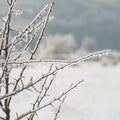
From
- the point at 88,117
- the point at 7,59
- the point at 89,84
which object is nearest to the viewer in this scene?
the point at 7,59

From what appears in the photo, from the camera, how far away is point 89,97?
19.7 meters

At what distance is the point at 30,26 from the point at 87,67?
84.1ft

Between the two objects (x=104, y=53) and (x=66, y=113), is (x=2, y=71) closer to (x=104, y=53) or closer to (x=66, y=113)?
(x=104, y=53)

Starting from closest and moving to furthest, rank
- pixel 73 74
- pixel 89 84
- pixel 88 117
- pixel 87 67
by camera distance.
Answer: pixel 88 117 < pixel 89 84 < pixel 73 74 < pixel 87 67

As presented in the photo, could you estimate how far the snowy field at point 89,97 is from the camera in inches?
599

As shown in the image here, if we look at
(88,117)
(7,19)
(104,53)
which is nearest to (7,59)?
(7,19)

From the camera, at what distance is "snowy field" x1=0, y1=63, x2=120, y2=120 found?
49.9ft

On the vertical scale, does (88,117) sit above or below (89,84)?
below

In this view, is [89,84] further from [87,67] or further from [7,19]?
[7,19]

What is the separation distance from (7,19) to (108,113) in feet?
45.1

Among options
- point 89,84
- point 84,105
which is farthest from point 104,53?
point 89,84

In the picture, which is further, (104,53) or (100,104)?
(100,104)

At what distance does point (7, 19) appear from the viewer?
2.38 metres

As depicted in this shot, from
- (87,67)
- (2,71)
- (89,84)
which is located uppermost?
(87,67)
